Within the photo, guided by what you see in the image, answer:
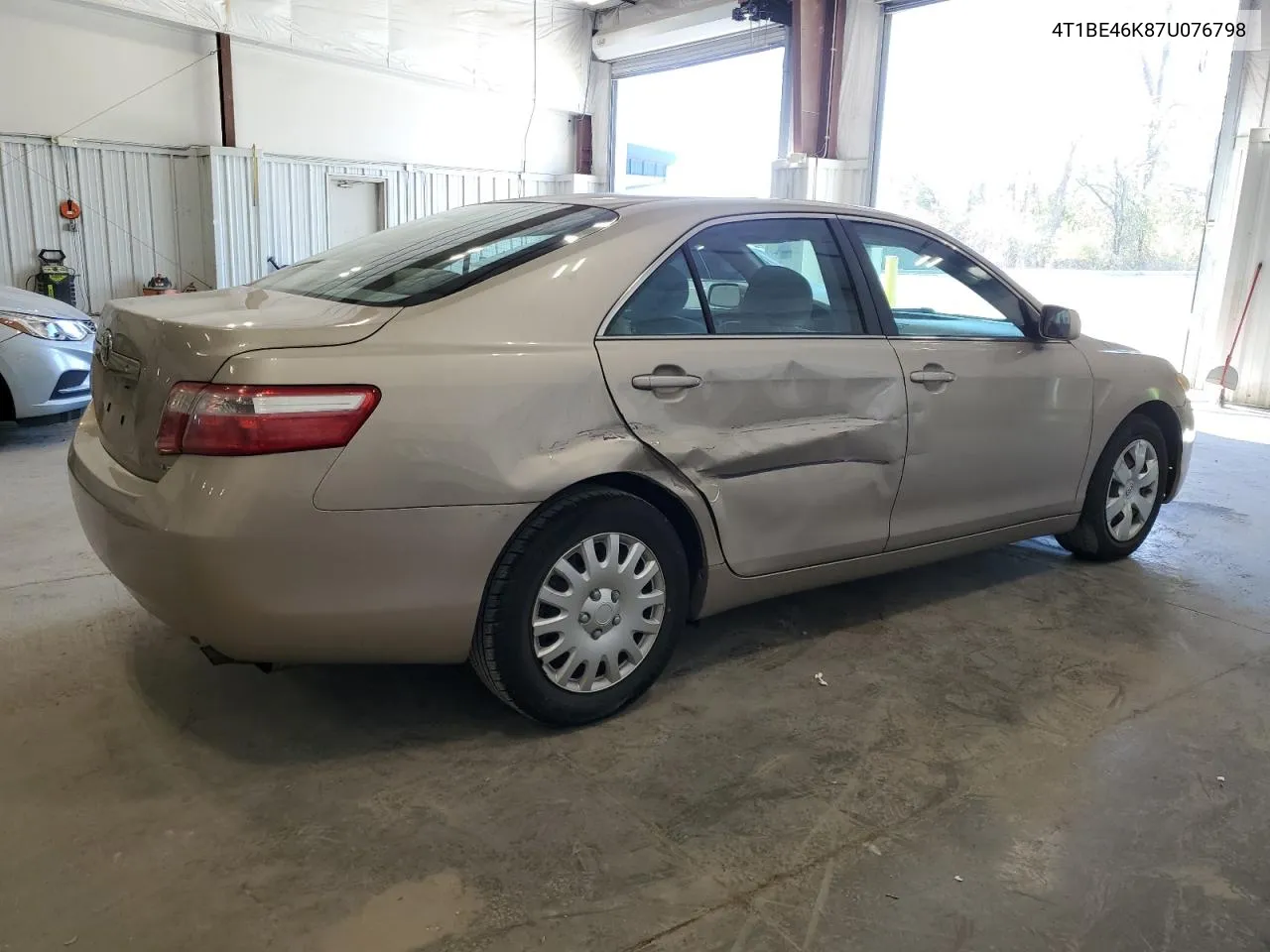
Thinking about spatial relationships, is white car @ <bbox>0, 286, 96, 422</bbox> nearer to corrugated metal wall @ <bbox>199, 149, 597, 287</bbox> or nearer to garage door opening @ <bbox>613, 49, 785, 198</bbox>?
corrugated metal wall @ <bbox>199, 149, 597, 287</bbox>

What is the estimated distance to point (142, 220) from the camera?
31.2ft

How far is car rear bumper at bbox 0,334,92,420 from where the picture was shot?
18.2ft

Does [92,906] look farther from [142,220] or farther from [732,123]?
[732,123]

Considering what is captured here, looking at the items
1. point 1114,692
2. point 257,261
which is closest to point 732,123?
point 257,261

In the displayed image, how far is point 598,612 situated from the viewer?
2.51 metres

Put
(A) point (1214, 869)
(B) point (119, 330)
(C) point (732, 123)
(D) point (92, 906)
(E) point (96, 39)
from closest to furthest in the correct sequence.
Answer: (D) point (92, 906), (A) point (1214, 869), (B) point (119, 330), (E) point (96, 39), (C) point (732, 123)

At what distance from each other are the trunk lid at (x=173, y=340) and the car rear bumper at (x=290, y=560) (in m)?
0.11

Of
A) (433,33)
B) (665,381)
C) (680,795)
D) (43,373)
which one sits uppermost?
(433,33)

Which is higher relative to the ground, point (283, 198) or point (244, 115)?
point (244, 115)

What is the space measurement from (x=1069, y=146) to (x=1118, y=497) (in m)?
6.67

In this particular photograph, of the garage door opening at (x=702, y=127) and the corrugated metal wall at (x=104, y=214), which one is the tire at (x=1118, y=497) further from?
the corrugated metal wall at (x=104, y=214)

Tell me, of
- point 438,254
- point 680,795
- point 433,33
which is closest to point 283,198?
point 433,33

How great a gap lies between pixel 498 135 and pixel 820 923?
12.0 m

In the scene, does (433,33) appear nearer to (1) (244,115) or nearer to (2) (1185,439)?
(1) (244,115)
